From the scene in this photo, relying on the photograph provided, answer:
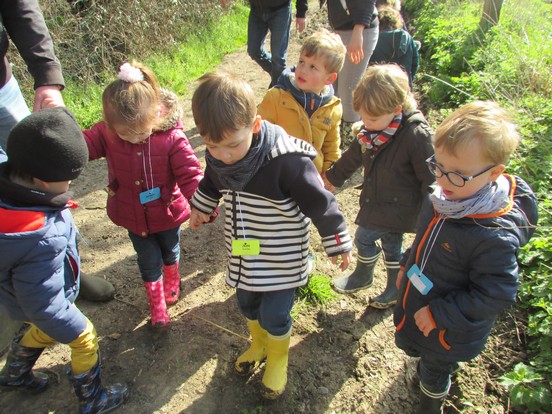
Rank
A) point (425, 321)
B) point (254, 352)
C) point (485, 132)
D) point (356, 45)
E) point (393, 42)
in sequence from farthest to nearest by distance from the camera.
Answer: point (393, 42), point (356, 45), point (254, 352), point (425, 321), point (485, 132)

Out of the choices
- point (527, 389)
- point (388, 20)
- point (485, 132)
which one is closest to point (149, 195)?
point (485, 132)

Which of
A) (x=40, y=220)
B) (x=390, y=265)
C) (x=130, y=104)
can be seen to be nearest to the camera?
(x=40, y=220)

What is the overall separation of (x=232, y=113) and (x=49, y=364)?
1.91 meters

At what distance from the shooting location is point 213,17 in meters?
8.34

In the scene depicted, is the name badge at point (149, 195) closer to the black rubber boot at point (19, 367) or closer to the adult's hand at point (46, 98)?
the adult's hand at point (46, 98)

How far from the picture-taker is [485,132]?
158cm

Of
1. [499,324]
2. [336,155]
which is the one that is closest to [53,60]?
[336,155]

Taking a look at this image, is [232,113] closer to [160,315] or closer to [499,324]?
[160,315]

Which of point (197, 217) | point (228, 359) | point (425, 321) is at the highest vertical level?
point (197, 217)

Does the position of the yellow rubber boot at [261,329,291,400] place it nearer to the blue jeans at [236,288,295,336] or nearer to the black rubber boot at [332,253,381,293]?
the blue jeans at [236,288,295,336]

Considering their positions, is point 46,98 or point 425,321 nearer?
point 425,321

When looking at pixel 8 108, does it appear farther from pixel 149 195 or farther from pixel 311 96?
pixel 311 96

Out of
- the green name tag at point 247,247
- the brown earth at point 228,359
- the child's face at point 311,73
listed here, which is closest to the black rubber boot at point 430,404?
the brown earth at point 228,359

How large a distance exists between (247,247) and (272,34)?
3.44m
